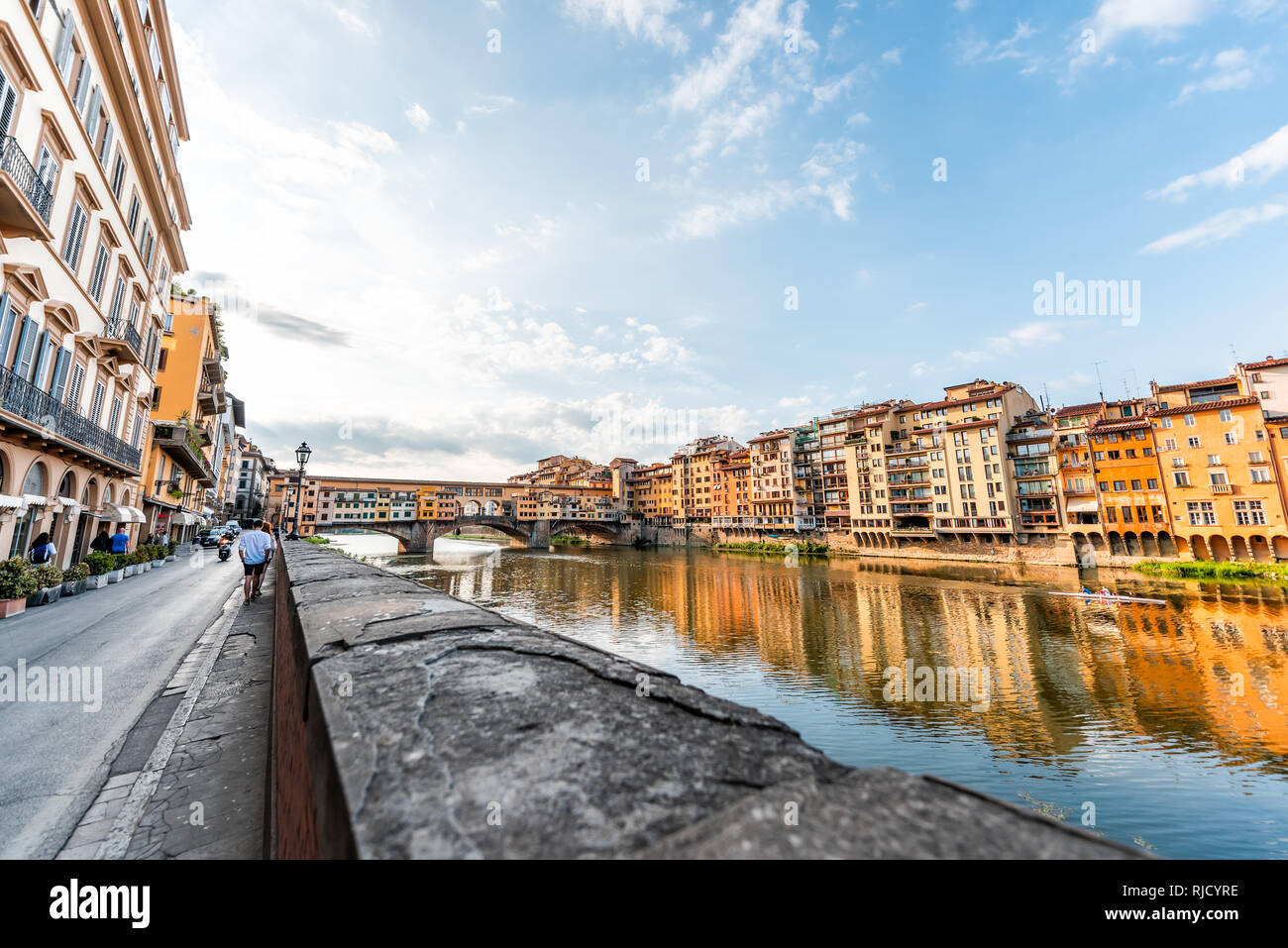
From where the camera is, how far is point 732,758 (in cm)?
142

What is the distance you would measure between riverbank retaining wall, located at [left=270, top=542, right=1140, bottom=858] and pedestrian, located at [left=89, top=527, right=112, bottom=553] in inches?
1044

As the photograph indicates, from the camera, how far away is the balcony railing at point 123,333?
1972 centimetres

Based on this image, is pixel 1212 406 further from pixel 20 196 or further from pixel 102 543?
pixel 102 543

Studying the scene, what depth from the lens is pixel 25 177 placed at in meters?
12.2

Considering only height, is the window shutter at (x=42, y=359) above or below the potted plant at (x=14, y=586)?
above

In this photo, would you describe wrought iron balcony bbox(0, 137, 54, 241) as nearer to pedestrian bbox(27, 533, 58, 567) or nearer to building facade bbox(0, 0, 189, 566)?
building facade bbox(0, 0, 189, 566)

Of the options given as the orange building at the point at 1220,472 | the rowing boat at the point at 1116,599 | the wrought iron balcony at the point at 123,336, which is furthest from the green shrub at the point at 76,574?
the orange building at the point at 1220,472

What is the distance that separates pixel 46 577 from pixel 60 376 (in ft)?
21.9

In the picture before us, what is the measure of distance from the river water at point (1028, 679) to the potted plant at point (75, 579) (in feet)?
48.9

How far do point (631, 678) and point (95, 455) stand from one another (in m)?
24.5

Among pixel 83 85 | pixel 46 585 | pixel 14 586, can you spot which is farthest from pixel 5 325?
pixel 83 85

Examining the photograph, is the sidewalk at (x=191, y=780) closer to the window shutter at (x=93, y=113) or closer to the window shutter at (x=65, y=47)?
the window shutter at (x=65, y=47)
